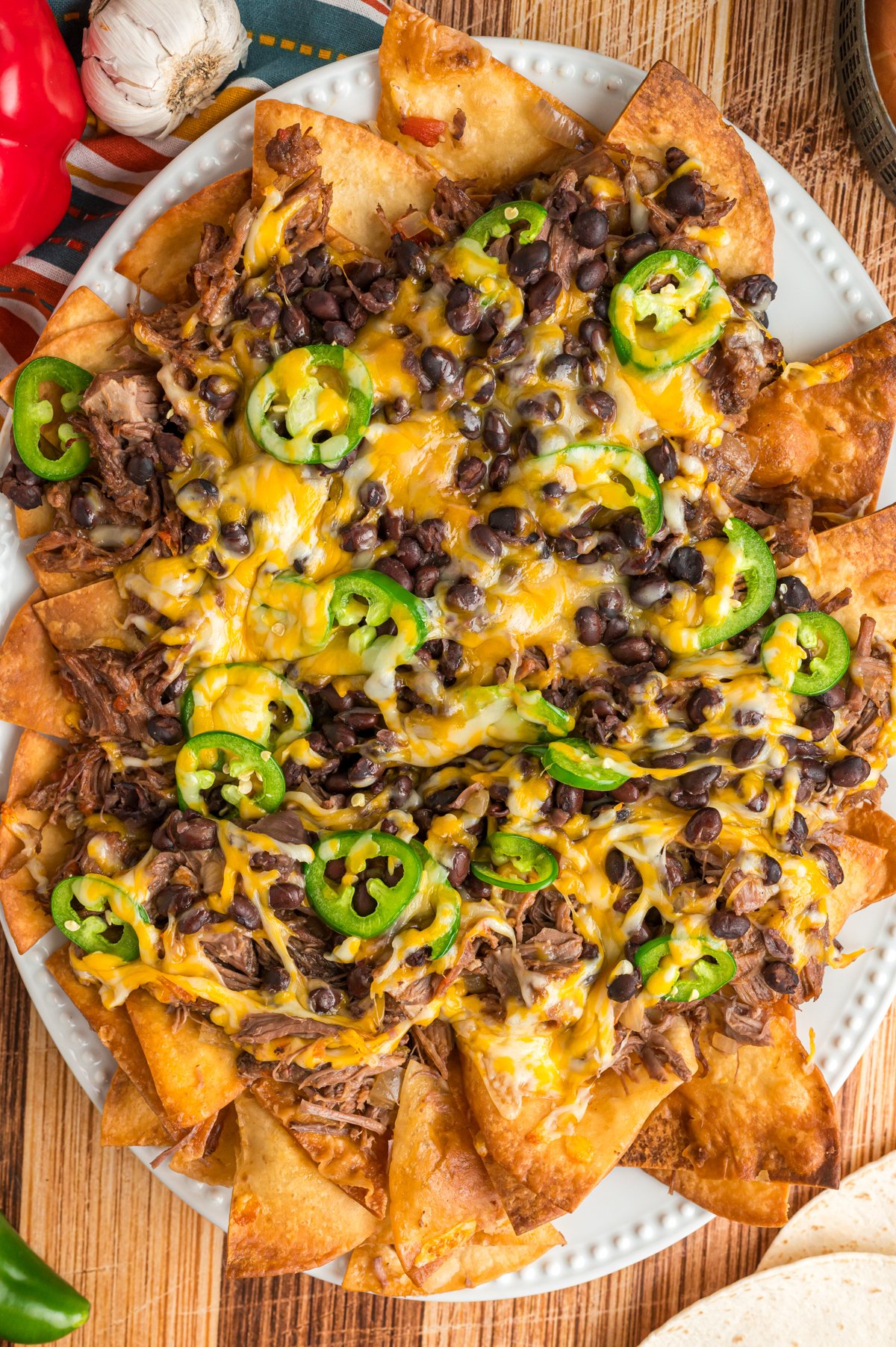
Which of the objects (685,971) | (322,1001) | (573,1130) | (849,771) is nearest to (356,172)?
(849,771)

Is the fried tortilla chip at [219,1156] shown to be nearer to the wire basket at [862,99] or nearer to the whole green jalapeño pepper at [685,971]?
the whole green jalapeño pepper at [685,971]

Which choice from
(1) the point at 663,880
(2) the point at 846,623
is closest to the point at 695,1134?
(1) the point at 663,880

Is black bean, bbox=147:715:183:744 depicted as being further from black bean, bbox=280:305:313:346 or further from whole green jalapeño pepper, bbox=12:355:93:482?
black bean, bbox=280:305:313:346

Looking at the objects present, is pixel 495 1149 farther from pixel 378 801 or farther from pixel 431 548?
pixel 431 548

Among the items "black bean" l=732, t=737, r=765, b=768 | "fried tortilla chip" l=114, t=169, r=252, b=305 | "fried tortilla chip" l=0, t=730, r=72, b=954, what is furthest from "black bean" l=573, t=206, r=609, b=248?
"fried tortilla chip" l=0, t=730, r=72, b=954

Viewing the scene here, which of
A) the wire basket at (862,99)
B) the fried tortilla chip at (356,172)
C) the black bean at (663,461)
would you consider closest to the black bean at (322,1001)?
the black bean at (663,461)
